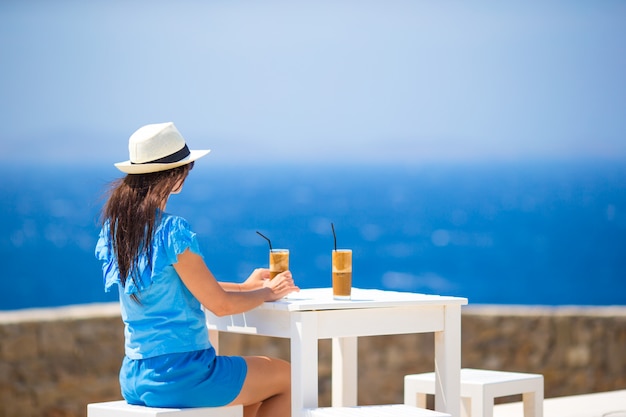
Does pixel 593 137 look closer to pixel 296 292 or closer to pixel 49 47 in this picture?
pixel 49 47

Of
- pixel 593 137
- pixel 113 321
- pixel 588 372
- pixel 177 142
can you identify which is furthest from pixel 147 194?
pixel 593 137

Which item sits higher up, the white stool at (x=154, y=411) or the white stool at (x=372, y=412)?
the white stool at (x=154, y=411)

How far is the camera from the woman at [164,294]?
325 centimetres

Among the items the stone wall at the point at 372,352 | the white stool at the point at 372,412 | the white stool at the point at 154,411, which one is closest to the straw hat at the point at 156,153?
the white stool at the point at 154,411

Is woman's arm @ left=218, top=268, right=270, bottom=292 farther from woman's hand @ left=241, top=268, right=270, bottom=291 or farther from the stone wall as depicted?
the stone wall

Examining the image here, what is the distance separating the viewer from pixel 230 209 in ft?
107

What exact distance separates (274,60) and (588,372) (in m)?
22.9

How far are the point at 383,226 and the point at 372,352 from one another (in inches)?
1060

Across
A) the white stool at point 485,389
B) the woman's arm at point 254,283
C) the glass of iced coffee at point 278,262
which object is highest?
the glass of iced coffee at point 278,262

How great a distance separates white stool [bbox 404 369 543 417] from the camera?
3.92m

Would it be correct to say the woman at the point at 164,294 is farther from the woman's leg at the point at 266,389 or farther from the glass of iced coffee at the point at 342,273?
the glass of iced coffee at the point at 342,273

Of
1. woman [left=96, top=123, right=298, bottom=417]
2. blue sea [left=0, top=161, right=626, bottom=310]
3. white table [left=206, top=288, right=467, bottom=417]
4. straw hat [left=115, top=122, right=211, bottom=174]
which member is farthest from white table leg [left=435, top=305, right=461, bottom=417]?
blue sea [left=0, top=161, right=626, bottom=310]

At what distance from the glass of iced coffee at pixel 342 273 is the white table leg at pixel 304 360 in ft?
0.68

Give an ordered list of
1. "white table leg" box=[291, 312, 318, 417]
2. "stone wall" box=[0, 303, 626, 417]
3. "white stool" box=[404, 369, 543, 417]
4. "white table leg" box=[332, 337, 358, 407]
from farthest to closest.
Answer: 1. "stone wall" box=[0, 303, 626, 417]
2. "white table leg" box=[332, 337, 358, 407]
3. "white stool" box=[404, 369, 543, 417]
4. "white table leg" box=[291, 312, 318, 417]
